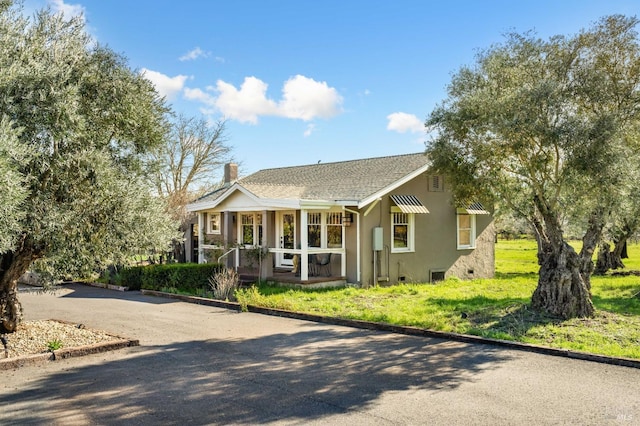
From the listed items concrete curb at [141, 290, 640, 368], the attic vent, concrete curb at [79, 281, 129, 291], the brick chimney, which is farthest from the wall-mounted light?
the brick chimney

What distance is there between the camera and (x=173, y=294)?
14820 mm

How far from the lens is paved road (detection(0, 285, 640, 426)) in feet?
17.6

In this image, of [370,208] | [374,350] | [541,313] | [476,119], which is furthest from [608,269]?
[374,350]

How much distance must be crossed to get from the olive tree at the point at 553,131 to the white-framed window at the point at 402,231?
6.55m

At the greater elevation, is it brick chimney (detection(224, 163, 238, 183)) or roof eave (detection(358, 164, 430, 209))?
brick chimney (detection(224, 163, 238, 183))

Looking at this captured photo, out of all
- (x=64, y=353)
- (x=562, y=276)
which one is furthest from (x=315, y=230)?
(x=64, y=353)

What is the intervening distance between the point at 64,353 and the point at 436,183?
582 inches

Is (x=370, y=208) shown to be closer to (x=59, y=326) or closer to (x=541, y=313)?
(x=541, y=313)

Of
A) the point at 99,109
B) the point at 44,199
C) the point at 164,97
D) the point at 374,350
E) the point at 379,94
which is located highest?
the point at 379,94

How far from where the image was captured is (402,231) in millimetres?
18406

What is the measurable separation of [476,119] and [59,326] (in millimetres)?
9424

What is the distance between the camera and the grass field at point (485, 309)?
29.3 feet

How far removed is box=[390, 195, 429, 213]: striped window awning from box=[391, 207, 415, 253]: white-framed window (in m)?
0.44

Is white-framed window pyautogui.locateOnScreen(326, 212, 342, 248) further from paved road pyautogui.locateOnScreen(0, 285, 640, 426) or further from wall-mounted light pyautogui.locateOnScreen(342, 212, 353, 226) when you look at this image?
paved road pyautogui.locateOnScreen(0, 285, 640, 426)
